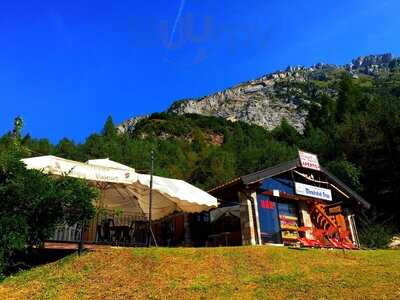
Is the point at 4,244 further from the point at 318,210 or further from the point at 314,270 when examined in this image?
the point at 318,210

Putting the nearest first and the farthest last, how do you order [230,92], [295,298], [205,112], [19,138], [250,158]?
[295,298] < [19,138] < [250,158] < [205,112] < [230,92]

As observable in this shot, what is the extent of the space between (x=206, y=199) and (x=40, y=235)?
6.79m

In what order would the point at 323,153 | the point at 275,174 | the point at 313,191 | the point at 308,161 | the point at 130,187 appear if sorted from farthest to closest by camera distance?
the point at 323,153 < the point at 308,161 < the point at 313,191 < the point at 275,174 < the point at 130,187

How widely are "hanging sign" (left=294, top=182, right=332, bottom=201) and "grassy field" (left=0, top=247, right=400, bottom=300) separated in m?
7.53

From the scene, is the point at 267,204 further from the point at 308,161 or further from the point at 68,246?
the point at 68,246

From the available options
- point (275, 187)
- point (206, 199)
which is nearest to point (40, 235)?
point (206, 199)

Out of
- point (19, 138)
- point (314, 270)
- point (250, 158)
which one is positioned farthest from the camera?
point (250, 158)

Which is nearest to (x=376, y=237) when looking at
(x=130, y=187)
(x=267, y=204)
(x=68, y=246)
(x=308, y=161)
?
(x=308, y=161)

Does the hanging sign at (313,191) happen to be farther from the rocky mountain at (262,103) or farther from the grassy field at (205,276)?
the rocky mountain at (262,103)

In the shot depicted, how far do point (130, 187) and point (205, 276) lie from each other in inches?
265

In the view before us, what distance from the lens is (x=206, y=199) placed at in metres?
16.7

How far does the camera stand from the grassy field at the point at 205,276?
10.1 metres

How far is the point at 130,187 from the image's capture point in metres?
17.0

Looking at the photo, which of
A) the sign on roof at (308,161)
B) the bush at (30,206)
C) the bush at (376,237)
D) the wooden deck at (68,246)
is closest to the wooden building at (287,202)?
the sign on roof at (308,161)
